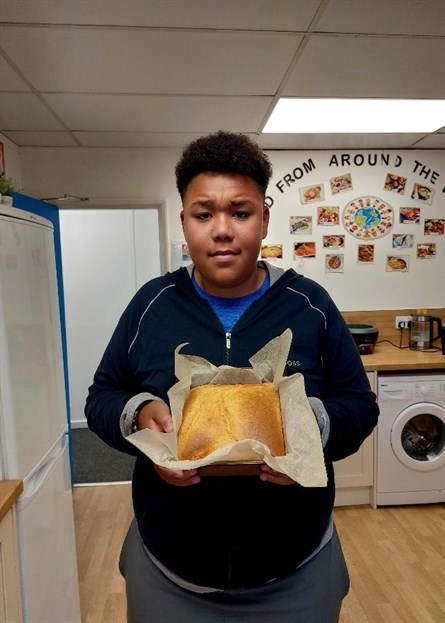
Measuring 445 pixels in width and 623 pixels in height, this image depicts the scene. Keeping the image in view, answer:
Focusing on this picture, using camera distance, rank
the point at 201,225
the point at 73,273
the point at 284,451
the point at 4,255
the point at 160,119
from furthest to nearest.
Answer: the point at 73,273 → the point at 160,119 → the point at 4,255 → the point at 201,225 → the point at 284,451

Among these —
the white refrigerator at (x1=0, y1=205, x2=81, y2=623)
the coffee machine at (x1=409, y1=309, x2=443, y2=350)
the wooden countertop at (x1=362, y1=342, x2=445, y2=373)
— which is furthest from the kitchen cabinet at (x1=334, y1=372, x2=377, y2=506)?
the white refrigerator at (x1=0, y1=205, x2=81, y2=623)

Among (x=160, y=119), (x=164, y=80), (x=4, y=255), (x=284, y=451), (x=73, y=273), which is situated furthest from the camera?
(x=73, y=273)

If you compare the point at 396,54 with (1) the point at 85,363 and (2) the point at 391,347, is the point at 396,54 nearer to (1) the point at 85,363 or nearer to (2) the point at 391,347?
(2) the point at 391,347

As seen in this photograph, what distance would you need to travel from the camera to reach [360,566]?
2.29 metres

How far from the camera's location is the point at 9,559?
4.10ft

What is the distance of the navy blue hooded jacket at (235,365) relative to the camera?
0.92m

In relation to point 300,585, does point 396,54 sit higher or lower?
higher

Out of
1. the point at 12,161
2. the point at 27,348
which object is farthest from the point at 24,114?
the point at 27,348

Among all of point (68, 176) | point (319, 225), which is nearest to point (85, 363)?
point (68, 176)

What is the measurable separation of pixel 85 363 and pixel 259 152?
12.0 feet

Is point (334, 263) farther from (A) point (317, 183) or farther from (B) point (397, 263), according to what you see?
(A) point (317, 183)

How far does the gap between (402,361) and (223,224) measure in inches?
86.6

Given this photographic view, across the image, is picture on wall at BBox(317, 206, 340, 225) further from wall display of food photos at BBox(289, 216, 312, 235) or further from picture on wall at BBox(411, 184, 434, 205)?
picture on wall at BBox(411, 184, 434, 205)

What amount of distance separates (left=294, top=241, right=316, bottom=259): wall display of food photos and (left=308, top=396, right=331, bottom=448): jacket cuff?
8.06 ft
